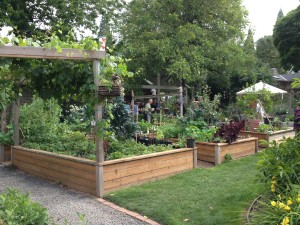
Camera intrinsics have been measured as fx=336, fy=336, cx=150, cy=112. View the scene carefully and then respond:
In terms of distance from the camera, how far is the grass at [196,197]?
163 inches

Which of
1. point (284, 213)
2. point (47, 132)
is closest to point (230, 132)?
point (47, 132)

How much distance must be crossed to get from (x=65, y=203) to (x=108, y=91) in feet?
5.77

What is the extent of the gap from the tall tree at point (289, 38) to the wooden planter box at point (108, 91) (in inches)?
871

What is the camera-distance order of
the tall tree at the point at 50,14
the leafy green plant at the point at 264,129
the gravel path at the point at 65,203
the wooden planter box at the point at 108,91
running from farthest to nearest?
the tall tree at the point at 50,14, the leafy green plant at the point at 264,129, the wooden planter box at the point at 108,91, the gravel path at the point at 65,203

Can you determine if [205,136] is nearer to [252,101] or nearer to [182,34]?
[252,101]

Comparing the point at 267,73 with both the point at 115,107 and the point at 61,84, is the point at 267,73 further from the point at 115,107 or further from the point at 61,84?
the point at 61,84

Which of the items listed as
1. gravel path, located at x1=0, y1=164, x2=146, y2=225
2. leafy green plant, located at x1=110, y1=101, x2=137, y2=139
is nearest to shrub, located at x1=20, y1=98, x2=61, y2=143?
gravel path, located at x1=0, y1=164, x2=146, y2=225

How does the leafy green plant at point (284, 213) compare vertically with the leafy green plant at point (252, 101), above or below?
below

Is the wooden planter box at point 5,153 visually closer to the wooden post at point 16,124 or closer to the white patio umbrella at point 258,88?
the wooden post at point 16,124

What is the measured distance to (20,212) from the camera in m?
2.81

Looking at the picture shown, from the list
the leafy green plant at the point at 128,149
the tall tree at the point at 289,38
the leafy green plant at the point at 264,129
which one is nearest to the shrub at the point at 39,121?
the leafy green plant at the point at 128,149

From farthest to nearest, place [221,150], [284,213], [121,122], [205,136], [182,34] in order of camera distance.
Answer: [182,34], [205,136], [221,150], [121,122], [284,213]

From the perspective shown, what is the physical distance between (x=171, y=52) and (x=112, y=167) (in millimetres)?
11131

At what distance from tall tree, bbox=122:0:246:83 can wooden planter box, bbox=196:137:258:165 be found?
293 inches
